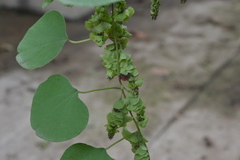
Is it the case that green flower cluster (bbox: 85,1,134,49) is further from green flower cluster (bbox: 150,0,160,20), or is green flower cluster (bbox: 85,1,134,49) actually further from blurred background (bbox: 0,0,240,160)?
blurred background (bbox: 0,0,240,160)

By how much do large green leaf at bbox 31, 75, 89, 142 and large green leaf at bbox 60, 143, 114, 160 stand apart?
0.16 feet

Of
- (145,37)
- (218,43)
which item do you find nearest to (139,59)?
(145,37)

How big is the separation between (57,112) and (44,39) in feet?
0.36

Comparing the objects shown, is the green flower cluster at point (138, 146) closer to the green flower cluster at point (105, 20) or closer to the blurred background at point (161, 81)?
the green flower cluster at point (105, 20)

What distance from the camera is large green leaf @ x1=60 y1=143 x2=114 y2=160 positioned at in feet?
1.94

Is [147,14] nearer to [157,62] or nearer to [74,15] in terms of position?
[74,15]

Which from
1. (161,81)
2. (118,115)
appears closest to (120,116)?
(118,115)

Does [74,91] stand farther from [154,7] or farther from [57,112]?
[154,7]

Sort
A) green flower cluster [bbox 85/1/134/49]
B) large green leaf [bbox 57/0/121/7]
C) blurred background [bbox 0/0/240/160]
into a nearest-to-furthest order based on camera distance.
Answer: large green leaf [bbox 57/0/121/7]
green flower cluster [bbox 85/1/134/49]
blurred background [bbox 0/0/240/160]

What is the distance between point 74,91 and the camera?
23.0 inches

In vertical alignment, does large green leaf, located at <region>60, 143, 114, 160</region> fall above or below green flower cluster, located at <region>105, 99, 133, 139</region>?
below

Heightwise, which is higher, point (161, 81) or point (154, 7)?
point (154, 7)

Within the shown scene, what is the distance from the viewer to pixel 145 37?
317 centimetres

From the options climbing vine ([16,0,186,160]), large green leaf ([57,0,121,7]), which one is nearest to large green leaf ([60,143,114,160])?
climbing vine ([16,0,186,160])
